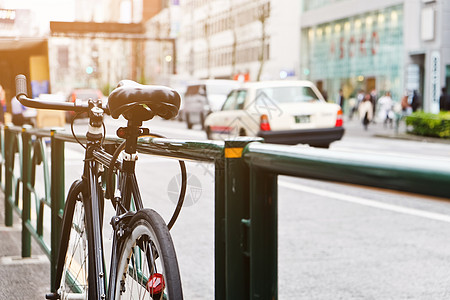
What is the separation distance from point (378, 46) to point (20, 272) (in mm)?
45319

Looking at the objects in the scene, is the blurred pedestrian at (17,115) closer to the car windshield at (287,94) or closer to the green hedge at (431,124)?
the car windshield at (287,94)

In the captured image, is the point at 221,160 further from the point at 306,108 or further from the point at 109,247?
the point at 306,108

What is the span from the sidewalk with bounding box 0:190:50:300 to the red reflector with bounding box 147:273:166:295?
A: 2.74 meters

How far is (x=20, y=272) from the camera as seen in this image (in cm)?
589

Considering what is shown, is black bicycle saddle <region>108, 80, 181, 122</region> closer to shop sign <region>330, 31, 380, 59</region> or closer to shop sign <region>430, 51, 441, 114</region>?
shop sign <region>430, 51, 441, 114</region>

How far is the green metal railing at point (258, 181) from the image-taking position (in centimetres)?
155

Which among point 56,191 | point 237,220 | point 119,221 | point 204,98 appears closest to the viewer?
point 237,220

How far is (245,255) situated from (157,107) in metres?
0.65

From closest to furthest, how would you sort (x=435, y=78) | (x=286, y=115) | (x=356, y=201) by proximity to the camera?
(x=356, y=201) < (x=286, y=115) < (x=435, y=78)

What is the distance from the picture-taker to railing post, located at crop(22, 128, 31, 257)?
21.2 ft

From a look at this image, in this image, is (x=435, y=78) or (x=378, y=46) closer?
(x=435, y=78)

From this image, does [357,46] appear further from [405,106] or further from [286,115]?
[286,115]

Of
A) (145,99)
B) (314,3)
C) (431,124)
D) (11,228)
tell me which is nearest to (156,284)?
(145,99)

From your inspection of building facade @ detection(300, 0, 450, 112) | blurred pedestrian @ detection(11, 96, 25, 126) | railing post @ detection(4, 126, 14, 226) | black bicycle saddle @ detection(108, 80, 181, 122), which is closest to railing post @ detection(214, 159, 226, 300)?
black bicycle saddle @ detection(108, 80, 181, 122)
